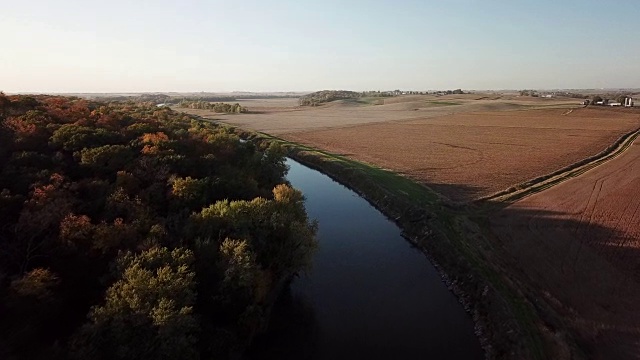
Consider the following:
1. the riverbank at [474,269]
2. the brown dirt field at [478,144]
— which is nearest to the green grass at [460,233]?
the riverbank at [474,269]

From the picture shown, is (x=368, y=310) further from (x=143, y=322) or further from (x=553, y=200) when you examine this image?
(x=553, y=200)

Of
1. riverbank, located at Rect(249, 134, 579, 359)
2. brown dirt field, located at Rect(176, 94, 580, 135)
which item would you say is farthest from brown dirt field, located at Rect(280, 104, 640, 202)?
brown dirt field, located at Rect(176, 94, 580, 135)

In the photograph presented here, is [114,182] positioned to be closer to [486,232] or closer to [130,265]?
[130,265]

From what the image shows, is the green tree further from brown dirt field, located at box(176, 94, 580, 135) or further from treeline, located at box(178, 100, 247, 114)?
treeline, located at box(178, 100, 247, 114)

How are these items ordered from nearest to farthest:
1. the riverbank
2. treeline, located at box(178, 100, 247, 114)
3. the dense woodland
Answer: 1. the dense woodland
2. the riverbank
3. treeline, located at box(178, 100, 247, 114)

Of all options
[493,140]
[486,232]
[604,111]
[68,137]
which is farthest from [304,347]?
[604,111]

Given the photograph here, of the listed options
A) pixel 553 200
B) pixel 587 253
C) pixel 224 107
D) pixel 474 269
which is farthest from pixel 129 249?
pixel 224 107
